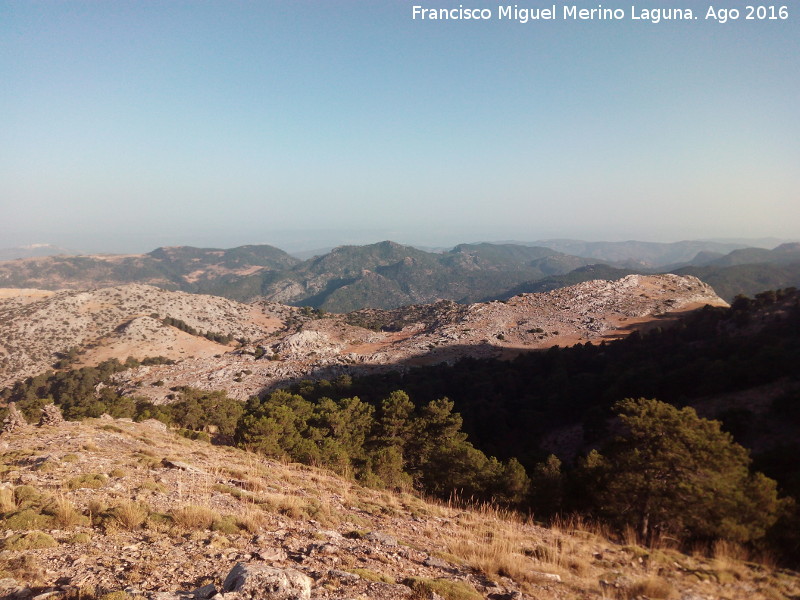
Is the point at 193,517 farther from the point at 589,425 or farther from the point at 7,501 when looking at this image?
the point at 589,425

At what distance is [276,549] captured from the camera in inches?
267

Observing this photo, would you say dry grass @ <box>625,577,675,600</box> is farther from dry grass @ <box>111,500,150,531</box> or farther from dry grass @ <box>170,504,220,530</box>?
dry grass @ <box>111,500,150,531</box>

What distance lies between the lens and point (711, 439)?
11.6 m

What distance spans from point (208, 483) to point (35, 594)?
6.18 metres

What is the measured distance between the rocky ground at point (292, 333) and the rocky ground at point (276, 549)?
41661 millimetres

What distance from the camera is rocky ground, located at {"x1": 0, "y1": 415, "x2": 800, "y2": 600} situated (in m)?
5.24

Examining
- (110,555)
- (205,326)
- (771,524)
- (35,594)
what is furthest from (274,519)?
(205,326)

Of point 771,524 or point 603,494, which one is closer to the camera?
point 771,524

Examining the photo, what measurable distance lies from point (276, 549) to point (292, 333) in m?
68.5

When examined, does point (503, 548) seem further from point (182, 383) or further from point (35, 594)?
point (182, 383)

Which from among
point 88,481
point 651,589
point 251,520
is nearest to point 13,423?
point 88,481

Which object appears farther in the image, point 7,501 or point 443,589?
point 7,501

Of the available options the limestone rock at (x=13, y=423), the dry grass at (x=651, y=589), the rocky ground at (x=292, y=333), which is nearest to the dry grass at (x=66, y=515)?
the dry grass at (x=651, y=589)

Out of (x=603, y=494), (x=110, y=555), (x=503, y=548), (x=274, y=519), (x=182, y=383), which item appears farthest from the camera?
(x=182, y=383)
